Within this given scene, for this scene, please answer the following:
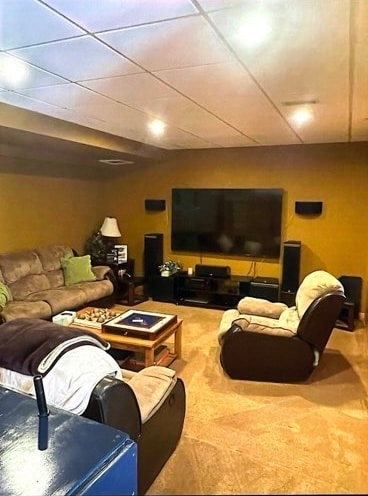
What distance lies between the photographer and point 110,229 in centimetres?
630

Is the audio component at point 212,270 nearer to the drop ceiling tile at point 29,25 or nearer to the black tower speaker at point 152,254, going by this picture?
the black tower speaker at point 152,254

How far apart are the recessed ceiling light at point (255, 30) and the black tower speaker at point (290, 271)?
389 cm

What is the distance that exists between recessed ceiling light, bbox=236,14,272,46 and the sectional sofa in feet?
11.3

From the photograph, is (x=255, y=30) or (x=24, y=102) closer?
(x=255, y=30)

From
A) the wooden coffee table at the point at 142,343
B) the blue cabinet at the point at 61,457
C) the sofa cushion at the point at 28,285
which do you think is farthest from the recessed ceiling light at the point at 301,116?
the sofa cushion at the point at 28,285

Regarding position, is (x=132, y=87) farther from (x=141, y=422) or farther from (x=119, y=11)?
(x=141, y=422)

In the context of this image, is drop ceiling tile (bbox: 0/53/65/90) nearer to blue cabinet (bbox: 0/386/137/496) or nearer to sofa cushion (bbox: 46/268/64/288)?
blue cabinet (bbox: 0/386/137/496)

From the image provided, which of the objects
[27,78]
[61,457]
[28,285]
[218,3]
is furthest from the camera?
[28,285]

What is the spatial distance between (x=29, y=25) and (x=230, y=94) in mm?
1457

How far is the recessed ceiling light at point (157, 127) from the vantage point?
3.95 m

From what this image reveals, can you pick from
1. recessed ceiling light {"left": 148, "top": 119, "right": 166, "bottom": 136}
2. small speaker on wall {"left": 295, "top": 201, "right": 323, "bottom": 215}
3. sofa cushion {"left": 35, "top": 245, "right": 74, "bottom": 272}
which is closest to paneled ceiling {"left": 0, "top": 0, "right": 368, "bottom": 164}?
recessed ceiling light {"left": 148, "top": 119, "right": 166, "bottom": 136}

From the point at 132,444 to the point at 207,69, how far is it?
199 centimetres

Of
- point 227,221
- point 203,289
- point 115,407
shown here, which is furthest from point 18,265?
point 115,407

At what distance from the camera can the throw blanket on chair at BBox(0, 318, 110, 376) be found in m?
1.84
